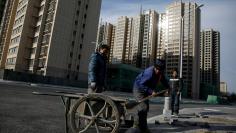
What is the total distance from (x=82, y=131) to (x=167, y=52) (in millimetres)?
98114

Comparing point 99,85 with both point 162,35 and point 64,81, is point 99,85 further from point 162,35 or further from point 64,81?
point 162,35

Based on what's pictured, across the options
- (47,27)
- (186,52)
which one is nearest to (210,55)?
(186,52)

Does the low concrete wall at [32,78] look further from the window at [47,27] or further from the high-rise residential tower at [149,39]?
the high-rise residential tower at [149,39]

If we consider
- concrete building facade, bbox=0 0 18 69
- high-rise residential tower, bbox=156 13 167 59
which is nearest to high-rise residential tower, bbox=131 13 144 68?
high-rise residential tower, bbox=156 13 167 59

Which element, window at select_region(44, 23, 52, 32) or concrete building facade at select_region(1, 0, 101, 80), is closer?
concrete building facade at select_region(1, 0, 101, 80)

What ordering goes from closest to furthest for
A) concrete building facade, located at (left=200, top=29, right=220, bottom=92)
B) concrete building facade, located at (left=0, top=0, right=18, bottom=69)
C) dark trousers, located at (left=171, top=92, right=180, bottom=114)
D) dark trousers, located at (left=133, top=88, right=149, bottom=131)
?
dark trousers, located at (left=133, top=88, right=149, bottom=131), dark trousers, located at (left=171, top=92, right=180, bottom=114), concrete building facade, located at (left=0, top=0, right=18, bottom=69), concrete building facade, located at (left=200, top=29, right=220, bottom=92)

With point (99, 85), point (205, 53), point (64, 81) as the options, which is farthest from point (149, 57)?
point (99, 85)

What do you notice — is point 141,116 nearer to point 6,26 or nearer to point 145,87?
point 145,87

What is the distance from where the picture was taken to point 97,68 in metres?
5.62

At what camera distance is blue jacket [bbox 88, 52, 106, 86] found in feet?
18.1

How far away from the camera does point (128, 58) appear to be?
354 feet

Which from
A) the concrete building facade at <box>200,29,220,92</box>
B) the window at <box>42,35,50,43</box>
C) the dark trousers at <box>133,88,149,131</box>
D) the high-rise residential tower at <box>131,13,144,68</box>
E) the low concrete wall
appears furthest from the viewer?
the concrete building facade at <box>200,29,220,92</box>

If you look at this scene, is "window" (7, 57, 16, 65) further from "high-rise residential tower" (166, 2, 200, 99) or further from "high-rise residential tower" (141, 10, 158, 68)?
"high-rise residential tower" (141, 10, 158, 68)

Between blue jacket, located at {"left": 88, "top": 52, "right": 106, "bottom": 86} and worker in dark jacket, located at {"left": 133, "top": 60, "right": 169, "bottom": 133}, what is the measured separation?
863mm
